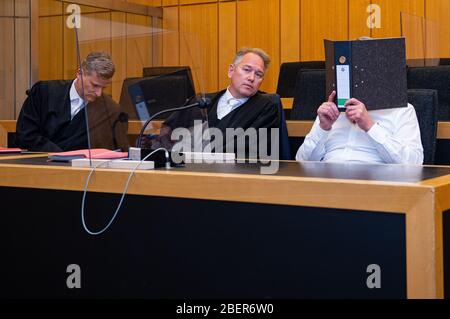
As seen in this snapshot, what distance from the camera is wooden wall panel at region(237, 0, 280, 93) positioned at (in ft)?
20.9

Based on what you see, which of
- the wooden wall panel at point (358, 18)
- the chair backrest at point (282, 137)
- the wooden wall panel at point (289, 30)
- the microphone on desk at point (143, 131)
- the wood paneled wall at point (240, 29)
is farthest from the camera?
the wooden wall panel at point (289, 30)

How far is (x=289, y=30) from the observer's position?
6328 mm

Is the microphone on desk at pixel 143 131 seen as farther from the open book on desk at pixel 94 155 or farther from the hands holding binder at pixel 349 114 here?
the hands holding binder at pixel 349 114

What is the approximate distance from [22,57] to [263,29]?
2361mm

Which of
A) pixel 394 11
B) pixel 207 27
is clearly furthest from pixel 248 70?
pixel 207 27

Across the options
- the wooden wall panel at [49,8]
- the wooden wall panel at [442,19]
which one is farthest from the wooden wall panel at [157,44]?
the wooden wall panel at [442,19]

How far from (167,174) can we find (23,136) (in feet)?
5.94

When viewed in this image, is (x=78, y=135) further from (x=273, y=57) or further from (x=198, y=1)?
(x=198, y=1)

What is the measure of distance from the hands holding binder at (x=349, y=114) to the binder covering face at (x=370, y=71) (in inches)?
1.2

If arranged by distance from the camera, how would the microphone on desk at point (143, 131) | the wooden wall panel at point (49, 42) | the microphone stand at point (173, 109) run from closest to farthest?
the microphone on desk at point (143, 131) → the microphone stand at point (173, 109) → the wooden wall panel at point (49, 42)

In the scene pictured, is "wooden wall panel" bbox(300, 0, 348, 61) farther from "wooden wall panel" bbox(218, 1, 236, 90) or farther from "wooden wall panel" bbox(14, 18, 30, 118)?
"wooden wall panel" bbox(14, 18, 30, 118)

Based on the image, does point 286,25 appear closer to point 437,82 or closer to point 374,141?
point 437,82

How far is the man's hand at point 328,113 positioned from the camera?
2.54 metres
